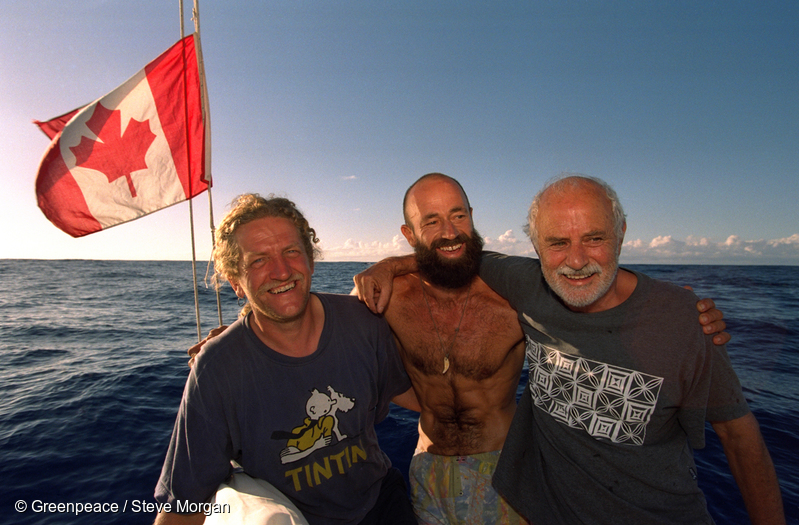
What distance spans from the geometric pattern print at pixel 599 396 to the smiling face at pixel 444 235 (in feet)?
3.38

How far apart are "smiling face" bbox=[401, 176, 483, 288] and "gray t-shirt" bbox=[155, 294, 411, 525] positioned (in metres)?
0.93

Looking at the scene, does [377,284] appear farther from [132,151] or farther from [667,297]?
[132,151]

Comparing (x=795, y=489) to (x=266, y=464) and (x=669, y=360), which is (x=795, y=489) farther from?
(x=266, y=464)

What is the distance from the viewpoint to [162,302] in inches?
786

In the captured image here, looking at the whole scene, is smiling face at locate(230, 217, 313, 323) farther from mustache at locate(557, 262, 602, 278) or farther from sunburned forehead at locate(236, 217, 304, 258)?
mustache at locate(557, 262, 602, 278)

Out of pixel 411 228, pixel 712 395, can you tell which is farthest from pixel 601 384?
pixel 411 228

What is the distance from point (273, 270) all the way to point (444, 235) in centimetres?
141

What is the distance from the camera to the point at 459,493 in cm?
288

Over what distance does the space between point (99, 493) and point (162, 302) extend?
18.3m

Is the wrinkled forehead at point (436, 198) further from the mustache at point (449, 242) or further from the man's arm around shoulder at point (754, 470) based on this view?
the man's arm around shoulder at point (754, 470)

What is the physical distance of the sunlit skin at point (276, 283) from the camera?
2307mm

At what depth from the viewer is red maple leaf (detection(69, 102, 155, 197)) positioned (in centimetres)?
375

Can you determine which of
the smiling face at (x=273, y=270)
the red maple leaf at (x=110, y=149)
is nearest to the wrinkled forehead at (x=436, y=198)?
the smiling face at (x=273, y=270)

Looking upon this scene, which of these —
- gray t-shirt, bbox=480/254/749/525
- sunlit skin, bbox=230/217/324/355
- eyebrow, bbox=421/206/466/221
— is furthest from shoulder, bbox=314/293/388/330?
gray t-shirt, bbox=480/254/749/525
